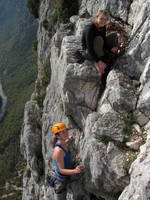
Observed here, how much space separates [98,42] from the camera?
959 centimetres

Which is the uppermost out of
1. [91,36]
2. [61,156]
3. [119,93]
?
[91,36]

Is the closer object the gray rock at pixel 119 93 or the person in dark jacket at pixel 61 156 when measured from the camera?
the person in dark jacket at pixel 61 156

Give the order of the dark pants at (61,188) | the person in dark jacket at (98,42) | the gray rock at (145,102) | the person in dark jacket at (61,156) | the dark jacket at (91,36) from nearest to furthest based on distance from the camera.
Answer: the gray rock at (145,102) < the person in dark jacket at (61,156) < the person in dark jacket at (98,42) < the dark jacket at (91,36) < the dark pants at (61,188)

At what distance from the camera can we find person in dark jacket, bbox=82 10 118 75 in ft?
30.0

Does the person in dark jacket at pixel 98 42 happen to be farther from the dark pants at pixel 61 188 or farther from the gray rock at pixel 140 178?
the dark pants at pixel 61 188

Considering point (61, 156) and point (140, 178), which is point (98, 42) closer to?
point (61, 156)

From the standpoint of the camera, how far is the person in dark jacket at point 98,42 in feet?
30.0

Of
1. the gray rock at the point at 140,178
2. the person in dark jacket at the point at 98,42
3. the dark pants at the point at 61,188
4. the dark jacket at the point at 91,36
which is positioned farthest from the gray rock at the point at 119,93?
the dark pants at the point at 61,188

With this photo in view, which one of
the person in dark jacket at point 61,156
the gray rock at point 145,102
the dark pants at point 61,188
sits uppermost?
the gray rock at point 145,102

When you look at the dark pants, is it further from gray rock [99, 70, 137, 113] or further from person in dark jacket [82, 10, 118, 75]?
person in dark jacket [82, 10, 118, 75]

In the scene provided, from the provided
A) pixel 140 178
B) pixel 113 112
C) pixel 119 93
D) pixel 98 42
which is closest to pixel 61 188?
pixel 113 112

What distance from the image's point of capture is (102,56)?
387 inches

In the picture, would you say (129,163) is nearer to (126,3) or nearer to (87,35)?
(87,35)

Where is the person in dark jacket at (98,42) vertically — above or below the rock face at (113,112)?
above
